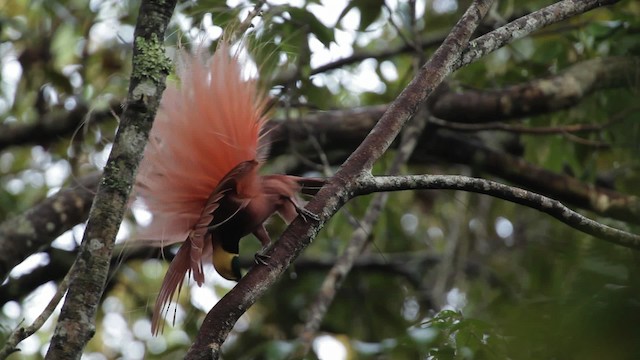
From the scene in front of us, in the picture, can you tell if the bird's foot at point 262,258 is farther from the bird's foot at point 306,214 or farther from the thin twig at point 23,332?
the thin twig at point 23,332

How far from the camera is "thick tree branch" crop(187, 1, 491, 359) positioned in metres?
1.43

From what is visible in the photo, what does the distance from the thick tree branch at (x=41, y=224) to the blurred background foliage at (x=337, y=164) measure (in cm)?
15

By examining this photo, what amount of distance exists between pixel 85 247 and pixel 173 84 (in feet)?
1.64

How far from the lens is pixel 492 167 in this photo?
3.48m

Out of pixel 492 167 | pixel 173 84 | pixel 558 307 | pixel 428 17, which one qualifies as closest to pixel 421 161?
pixel 492 167

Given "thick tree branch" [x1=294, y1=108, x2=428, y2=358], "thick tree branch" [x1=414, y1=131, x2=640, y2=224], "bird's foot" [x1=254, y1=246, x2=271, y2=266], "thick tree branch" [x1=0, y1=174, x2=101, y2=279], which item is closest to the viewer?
"bird's foot" [x1=254, y1=246, x2=271, y2=266]

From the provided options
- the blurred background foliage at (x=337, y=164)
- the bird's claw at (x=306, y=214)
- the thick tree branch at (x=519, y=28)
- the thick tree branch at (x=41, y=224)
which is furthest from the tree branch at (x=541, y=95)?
the bird's claw at (x=306, y=214)

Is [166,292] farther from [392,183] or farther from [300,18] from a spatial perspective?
[300,18]

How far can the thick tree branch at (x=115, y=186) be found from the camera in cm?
135

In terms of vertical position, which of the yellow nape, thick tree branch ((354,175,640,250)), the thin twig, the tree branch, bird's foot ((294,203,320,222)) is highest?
the tree branch

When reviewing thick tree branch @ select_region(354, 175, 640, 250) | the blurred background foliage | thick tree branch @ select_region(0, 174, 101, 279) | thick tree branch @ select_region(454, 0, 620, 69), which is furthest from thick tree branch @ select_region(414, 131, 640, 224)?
thick tree branch @ select_region(354, 175, 640, 250)

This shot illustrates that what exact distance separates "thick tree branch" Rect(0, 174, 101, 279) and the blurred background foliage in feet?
0.49

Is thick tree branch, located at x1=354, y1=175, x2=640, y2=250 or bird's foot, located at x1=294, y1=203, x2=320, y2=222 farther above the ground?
thick tree branch, located at x1=354, y1=175, x2=640, y2=250

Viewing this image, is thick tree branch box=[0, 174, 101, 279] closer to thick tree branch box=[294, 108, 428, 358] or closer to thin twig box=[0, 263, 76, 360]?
thick tree branch box=[294, 108, 428, 358]
